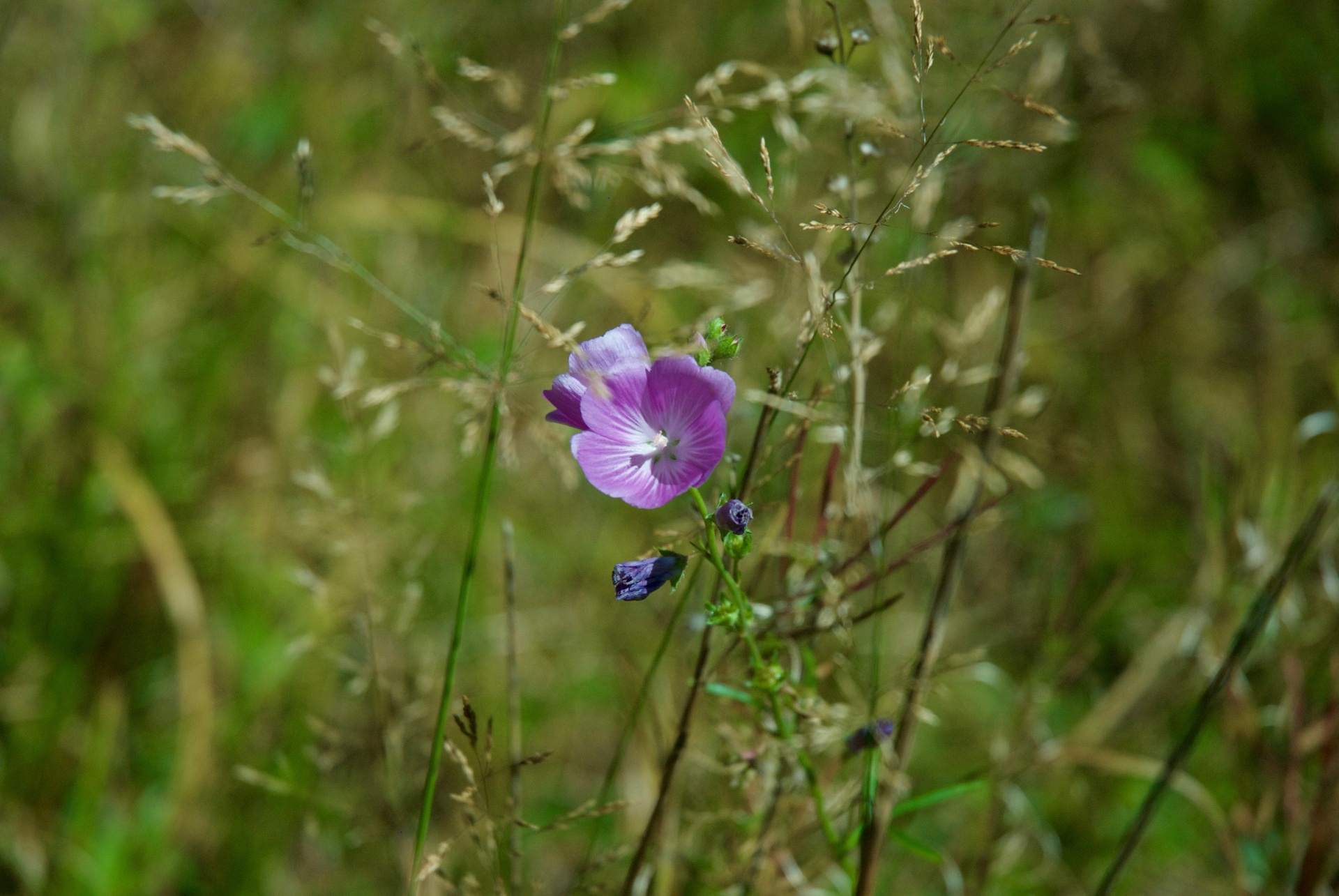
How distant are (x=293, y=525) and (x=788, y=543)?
183cm

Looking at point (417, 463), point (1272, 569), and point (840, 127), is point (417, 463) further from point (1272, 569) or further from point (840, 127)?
point (1272, 569)

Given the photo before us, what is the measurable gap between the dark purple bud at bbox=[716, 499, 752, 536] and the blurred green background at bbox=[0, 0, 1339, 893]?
349 millimetres

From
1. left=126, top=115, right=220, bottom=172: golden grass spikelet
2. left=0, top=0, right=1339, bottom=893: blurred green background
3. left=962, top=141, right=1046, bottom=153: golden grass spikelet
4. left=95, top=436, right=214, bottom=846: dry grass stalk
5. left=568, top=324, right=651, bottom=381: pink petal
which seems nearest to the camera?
left=962, top=141, right=1046, bottom=153: golden grass spikelet

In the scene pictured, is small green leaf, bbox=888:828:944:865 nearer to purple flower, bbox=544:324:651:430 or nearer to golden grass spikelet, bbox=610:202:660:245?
purple flower, bbox=544:324:651:430

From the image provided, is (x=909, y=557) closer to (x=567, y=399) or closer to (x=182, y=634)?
(x=567, y=399)

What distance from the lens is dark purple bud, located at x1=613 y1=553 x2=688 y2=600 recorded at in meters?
1.14

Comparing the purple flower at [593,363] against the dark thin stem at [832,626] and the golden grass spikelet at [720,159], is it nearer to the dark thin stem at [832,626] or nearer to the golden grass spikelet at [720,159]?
the golden grass spikelet at [720,159]

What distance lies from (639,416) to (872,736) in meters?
0.52

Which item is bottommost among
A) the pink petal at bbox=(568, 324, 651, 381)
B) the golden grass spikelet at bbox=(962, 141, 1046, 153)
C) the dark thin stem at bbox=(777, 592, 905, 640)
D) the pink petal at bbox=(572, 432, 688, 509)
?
the dark thin stem at bbox=(777, 592, 905, 640)

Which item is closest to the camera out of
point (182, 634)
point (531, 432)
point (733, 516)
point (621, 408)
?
point (733, 516)

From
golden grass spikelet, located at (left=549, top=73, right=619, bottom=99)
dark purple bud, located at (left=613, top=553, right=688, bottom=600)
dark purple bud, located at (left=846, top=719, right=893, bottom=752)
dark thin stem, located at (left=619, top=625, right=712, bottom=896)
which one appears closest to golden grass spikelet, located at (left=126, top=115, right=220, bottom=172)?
golden grass spikelet, located at (left=549, top=73, right=619, bottom=99)

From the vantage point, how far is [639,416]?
121cm

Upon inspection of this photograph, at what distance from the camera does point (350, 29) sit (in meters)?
3.38

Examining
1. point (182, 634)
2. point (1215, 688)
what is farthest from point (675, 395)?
point (182, 634)
